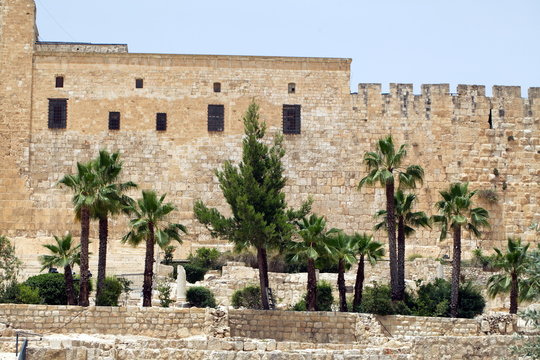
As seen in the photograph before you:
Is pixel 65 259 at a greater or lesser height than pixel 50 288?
greater

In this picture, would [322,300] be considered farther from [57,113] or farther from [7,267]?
[57,113]

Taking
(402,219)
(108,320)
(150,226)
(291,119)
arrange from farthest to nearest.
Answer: (291,119), (402,219), (150,226), (108,320)

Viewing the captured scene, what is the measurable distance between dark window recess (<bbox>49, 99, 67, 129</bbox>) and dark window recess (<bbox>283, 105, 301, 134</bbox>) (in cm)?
834

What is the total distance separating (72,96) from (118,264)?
756cm

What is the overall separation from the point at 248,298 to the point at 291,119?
11077mm

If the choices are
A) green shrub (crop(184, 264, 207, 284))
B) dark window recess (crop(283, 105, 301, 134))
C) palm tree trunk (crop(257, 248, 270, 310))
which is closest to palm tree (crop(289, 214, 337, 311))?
palm tree trunk (crop(257, 248, 270, 310))

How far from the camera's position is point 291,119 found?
40.7 m

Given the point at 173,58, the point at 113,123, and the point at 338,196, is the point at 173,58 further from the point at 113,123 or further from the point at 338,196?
the point at 338,196

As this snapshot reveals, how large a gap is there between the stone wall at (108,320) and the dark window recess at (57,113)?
14.8 meters

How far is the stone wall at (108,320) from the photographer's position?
2652 cm

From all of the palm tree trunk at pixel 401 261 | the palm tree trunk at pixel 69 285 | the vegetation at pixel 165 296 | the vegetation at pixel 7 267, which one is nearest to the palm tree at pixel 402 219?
the palm tree trunk at pixel 401 261

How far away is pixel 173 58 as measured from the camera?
40.7 meters

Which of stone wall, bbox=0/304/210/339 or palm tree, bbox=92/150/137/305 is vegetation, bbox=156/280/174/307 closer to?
palm tree, bbox=92/150/137/305

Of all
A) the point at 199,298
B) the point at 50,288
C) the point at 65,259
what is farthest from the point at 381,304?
the point at 50,288
